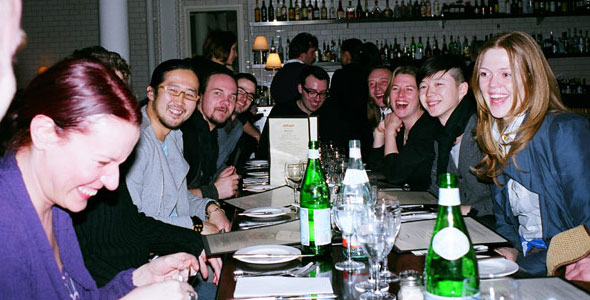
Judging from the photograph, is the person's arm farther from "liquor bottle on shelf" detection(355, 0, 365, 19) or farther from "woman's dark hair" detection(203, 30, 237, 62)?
"liquor bottle on shelf" detection(355, 0, 365, 19)

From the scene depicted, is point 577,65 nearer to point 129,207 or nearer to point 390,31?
point 390,31

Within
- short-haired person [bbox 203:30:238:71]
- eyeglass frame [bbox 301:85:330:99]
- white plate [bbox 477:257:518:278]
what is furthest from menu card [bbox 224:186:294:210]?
short-haired person [bbox 203:30:238:71]

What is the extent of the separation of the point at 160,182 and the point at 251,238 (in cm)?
81

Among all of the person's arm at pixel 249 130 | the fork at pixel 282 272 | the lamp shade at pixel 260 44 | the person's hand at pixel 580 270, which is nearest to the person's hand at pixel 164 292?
the fork at pixel 282 272

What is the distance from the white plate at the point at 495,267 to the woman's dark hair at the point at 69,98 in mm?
935

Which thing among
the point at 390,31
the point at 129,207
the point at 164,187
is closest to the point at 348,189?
the point at 129,207

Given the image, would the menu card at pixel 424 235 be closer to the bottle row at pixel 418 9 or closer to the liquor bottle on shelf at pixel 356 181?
the liquor bottle on shelf at pixel 356 181

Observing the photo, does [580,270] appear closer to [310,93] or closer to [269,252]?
[269,252]

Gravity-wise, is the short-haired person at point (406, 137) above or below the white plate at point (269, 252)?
above

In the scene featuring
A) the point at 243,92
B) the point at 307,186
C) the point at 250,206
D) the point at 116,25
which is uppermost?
the point at 116,25

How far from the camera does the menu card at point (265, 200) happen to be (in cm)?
247

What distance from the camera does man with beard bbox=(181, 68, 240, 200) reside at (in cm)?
301

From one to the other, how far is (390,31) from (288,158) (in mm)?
4921

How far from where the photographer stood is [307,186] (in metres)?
1.85
